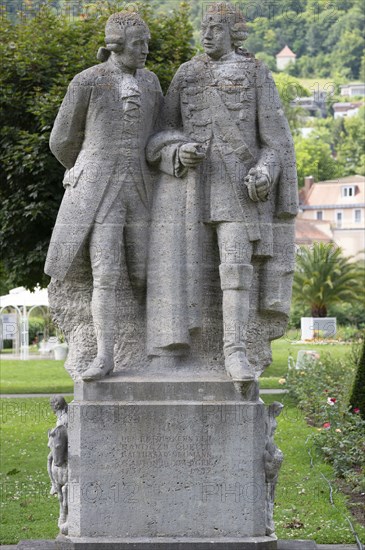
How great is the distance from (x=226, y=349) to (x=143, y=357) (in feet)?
1.92

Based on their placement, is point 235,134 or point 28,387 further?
point 28,387

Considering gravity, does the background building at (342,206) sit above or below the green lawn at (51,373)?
above

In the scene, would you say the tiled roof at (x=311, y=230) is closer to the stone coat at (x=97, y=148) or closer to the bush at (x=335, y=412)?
the bush at (x=335, y=412)

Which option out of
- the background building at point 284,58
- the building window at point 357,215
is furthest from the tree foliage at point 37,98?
the background building at point 284,58

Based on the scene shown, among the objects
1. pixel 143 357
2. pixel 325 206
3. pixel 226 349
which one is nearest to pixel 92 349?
pixel 143 357

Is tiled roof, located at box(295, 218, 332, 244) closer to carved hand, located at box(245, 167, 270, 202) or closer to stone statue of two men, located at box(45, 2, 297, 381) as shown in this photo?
stone statue of two men, located at box(45, 2, 297, 381)

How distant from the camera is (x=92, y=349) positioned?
8.61 meters

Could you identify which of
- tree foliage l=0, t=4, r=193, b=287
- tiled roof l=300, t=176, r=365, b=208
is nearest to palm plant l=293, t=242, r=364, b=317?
tree foliage l=0, t=4, r=193, b=287

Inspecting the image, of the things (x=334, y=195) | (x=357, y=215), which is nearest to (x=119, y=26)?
(x=334, y=195)

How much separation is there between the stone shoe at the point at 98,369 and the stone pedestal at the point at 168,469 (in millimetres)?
149

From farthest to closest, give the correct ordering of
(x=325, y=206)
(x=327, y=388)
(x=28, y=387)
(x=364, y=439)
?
(x=325, y=206) → (x=28, y=387) → (x=327, y=388) → (x=364, y=439)

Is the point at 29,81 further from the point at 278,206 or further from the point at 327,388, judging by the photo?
the point at 278,206

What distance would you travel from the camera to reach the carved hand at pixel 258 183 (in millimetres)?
8297

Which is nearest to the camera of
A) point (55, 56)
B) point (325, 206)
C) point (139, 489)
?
point (139, 489)
